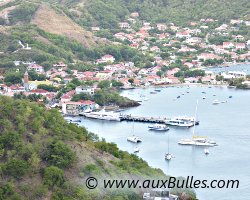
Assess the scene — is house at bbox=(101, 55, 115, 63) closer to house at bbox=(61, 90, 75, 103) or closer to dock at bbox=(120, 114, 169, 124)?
house at bbox=(61, 90, 75, 103)

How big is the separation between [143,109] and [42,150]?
15311mm

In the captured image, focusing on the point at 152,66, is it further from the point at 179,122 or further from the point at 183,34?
the point at 179,122

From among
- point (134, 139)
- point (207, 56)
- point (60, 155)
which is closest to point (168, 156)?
point (134, 139)

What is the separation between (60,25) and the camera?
4806 cm

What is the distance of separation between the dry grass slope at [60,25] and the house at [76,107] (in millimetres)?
13773

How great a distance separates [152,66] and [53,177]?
90.4 ft

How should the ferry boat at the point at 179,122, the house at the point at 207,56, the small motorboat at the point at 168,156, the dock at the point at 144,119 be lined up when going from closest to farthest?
the small motorboat at the point at 168,156 < the ferry boat at the point at 179,122 < the dock at the point at 144,119 < the house at the point at 207,56

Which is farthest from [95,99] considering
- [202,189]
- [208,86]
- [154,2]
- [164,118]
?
[154,2]

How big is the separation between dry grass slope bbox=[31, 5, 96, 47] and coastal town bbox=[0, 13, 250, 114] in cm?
222

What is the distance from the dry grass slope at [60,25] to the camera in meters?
46.9

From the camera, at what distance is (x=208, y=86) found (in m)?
38.1

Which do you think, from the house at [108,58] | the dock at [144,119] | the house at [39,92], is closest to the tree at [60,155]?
the dock at [144,119]

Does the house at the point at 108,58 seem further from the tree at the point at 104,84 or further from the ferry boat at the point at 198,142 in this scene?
the ferry boat at the point at 198,142

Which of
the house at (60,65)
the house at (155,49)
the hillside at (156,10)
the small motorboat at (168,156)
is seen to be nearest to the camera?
the small motorboat at (168,156)
